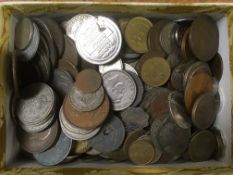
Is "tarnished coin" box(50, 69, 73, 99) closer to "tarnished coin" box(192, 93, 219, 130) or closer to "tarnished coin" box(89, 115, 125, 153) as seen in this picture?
"tarnished coin" box(89, 115, 125, 153)

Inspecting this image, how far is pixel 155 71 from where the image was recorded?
3.53 ft

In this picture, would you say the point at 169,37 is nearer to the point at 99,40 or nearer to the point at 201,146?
the point at 99,40

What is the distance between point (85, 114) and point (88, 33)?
0.25 meters

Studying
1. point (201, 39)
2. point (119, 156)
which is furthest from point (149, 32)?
point (119, 156)

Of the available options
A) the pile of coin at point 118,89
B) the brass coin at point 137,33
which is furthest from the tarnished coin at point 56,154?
the brass coin at point 137,33

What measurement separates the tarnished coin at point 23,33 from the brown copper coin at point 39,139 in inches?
9.8

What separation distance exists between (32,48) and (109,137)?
Answer: 34 cm

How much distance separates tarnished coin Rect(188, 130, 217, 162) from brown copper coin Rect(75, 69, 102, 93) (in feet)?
1.08

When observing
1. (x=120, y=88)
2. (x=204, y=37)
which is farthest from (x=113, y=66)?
(x=204, y=37)

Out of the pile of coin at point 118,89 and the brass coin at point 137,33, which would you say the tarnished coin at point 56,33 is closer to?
the pile of coin at point 118,89

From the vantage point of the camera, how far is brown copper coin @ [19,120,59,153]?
1.01m

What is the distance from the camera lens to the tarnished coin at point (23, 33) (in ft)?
3.17

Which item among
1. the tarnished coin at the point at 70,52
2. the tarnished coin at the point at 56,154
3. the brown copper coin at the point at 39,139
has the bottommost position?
the tarnished coin at the point at 56,154

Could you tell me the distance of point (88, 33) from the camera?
3.46 ft
